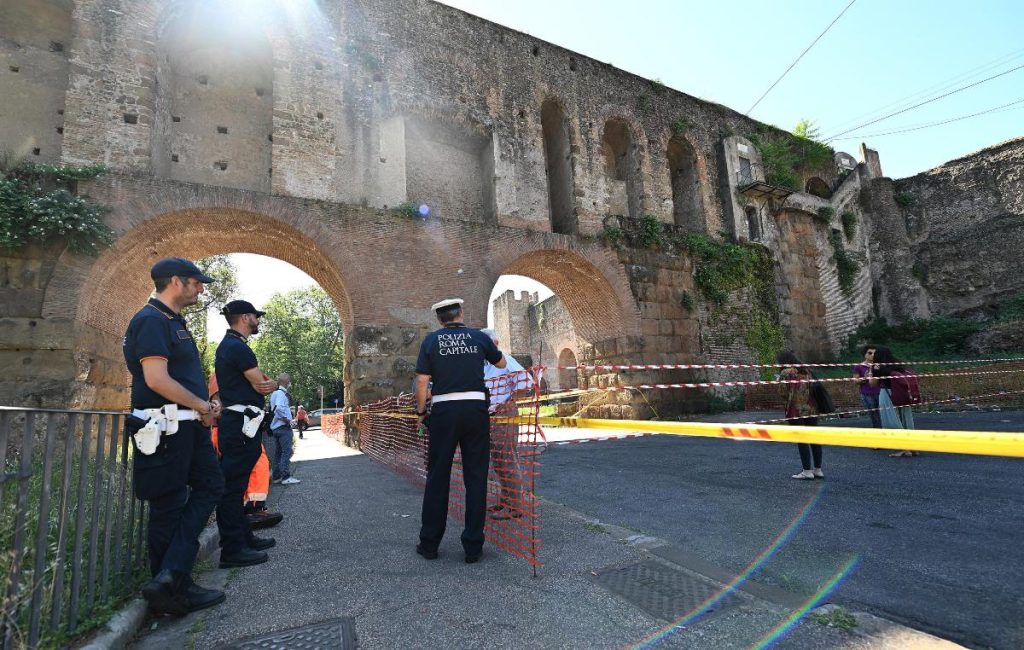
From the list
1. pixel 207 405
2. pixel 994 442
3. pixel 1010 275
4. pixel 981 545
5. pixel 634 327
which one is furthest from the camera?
pixel 1010 275

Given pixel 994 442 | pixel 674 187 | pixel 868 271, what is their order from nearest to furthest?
pixel 994 442
pixel 674 187
pixel 868 271

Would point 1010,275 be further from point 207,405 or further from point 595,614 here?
point 207,405

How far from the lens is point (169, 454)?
2664mm

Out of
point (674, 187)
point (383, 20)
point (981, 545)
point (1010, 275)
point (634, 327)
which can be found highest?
point (383, 20)

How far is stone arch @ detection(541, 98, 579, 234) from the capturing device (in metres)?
14.1

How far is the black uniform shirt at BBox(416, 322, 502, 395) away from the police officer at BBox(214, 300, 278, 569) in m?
1.20

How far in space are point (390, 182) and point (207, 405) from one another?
9676mm

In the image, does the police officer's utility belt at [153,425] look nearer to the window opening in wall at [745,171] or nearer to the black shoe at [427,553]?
the black shoe at [427,553]

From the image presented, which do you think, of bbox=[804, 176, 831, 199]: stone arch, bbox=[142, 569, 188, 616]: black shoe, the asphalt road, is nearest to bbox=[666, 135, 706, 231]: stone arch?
bbox=[804, 176, 831, 199]: stone arch

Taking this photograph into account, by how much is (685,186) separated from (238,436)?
52.8 ft

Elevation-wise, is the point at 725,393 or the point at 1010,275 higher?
the point at 1010,275

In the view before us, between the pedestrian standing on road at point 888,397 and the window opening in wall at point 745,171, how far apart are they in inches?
436

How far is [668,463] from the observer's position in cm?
718

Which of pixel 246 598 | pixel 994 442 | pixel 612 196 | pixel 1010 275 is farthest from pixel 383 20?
pixel 1010 275
